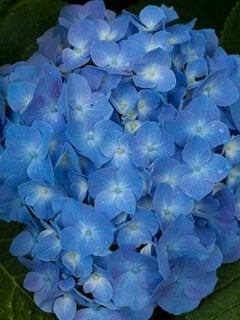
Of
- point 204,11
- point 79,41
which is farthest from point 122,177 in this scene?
point 204,11

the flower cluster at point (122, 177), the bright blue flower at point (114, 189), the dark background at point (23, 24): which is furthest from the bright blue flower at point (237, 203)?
the dark background at point (23, 24)

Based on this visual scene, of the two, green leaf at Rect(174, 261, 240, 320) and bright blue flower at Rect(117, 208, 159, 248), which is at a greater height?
bright blue flower at Rect(117, 208, 159, 248)

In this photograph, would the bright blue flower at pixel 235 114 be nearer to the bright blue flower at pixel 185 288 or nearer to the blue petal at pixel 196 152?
the blue petal at pixel 196 152

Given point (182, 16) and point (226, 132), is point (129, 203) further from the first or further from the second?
point (182, 16)

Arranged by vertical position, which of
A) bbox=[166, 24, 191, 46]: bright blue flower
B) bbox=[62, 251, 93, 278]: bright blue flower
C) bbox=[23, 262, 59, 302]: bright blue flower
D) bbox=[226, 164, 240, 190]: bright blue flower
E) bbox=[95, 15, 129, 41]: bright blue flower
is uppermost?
bbox=[95, 15, 129, 41]: bright blue flower

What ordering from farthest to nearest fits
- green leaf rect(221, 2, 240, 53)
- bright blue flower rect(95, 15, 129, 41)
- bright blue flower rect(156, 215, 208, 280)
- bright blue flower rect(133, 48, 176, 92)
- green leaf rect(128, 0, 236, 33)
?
green leaf rect(128, 0, 236, 33) < green leaf rect(221, 2, 240, 53) < bright blue flower rect(95, 15, 129, 41) < bright blue flower rect(133, 48, 176, 92) < bright blue flower rect(156, 215, 208, 280)

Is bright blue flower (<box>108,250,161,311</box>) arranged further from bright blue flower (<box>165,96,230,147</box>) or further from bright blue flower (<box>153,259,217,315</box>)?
bright blue flower (<box>165,96,230,147</box>)

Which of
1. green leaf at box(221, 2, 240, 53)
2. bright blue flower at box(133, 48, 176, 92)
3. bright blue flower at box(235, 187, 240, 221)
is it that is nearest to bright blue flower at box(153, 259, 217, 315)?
bright blue flower at box(235, 187, 240, 221)

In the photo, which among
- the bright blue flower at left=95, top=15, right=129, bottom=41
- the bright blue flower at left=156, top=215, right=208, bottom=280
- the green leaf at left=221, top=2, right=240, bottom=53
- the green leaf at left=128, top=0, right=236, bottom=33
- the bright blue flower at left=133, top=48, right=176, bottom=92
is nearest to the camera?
the bright blue flower at left=156, top=215, right=208, bottom=280
